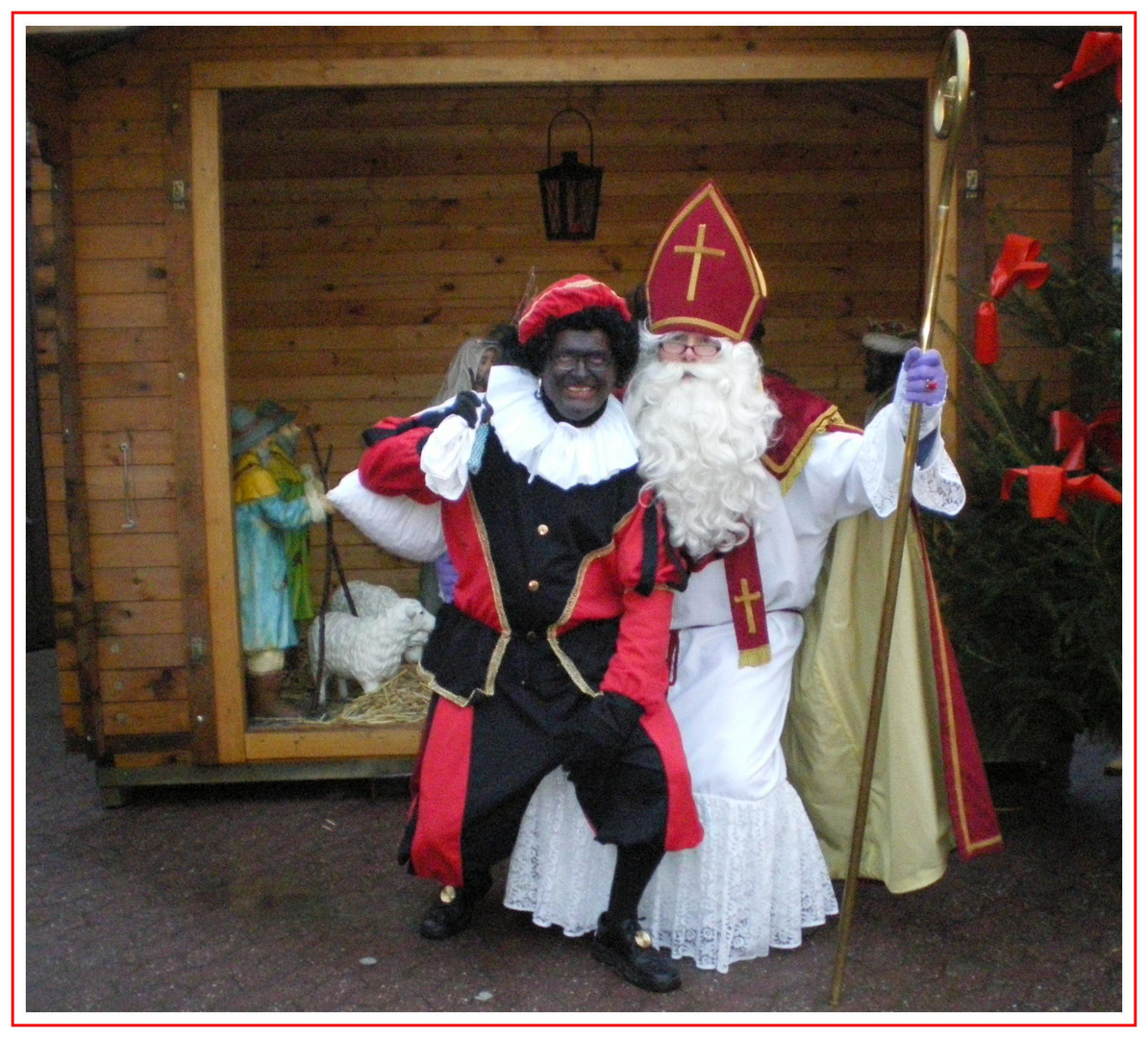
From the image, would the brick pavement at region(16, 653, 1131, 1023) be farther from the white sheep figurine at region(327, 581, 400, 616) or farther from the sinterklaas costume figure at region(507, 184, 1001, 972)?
the white sheep figurine at region(327, 581, 400, 616)

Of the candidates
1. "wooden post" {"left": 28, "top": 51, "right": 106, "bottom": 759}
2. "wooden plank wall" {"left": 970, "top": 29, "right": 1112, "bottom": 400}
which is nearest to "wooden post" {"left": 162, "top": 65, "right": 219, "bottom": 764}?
"wooden post" {"left": 28, "top": 51, "right": 106, "bottom": 759}

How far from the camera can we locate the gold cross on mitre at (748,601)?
13.0ft

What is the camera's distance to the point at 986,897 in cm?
437

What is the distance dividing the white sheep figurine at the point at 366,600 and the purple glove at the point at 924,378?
10.4ft

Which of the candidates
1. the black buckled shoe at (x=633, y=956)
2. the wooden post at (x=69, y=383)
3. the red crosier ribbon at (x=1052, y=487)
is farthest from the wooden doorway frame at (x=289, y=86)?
the black buckled shoe at (x=633, y=956)

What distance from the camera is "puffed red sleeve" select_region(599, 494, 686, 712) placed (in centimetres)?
368

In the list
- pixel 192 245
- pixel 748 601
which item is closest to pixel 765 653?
pixel 748 601

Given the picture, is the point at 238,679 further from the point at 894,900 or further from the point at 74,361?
the point at 894,900

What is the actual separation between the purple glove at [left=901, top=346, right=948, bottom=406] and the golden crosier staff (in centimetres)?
3

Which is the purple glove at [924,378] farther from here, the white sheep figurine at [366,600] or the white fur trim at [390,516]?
the white sheep figurine at [366,600]

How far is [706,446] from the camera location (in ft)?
12.3

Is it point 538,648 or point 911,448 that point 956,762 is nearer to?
point 911,448

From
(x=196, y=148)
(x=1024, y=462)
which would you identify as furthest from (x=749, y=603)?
(x=196, y=148)

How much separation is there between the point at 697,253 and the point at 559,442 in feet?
2.16
